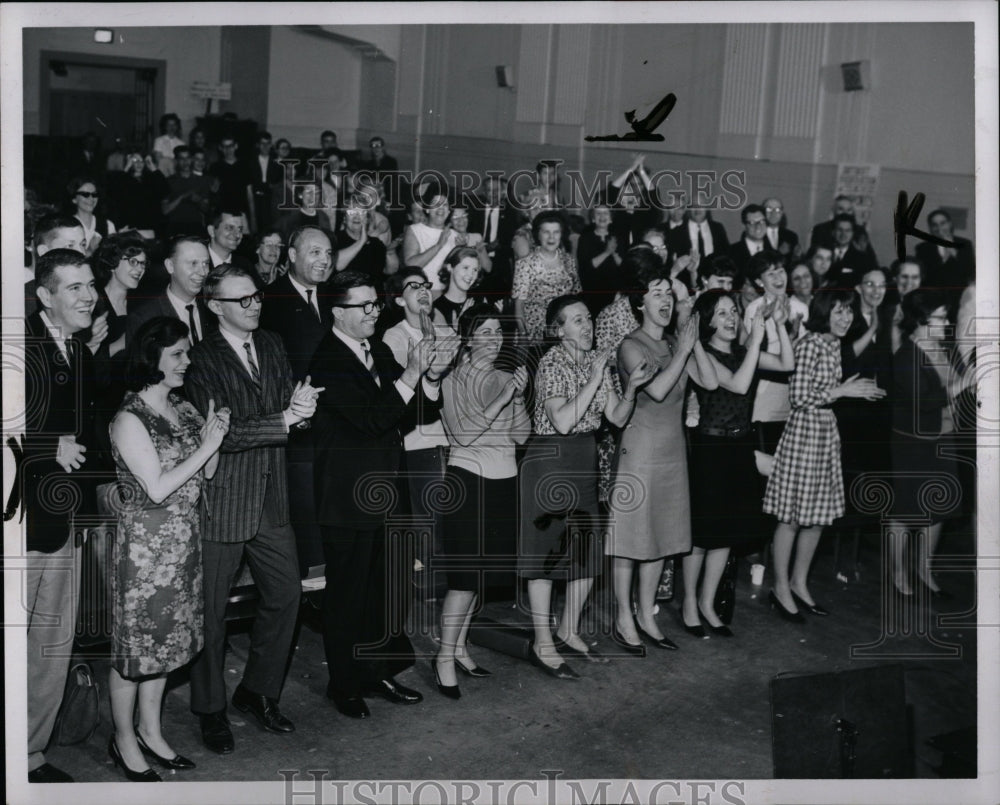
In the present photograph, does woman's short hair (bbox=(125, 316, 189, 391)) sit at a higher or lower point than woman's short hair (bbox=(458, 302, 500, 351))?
lower

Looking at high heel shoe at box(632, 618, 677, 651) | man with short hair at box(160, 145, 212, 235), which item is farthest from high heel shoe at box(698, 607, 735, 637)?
man with short hair at box(160, 145, 212, 235)

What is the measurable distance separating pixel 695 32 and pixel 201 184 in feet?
6.00

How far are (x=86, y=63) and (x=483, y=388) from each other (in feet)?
5.87

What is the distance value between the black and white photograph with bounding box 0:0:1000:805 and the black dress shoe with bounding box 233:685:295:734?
0.03m

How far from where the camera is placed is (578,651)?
16.1ft

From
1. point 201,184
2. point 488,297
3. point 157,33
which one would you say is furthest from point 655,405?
point 157,33

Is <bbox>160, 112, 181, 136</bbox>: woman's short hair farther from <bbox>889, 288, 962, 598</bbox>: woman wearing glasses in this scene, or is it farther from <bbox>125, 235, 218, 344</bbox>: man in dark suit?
<bbox>889, 288, 962, 598</bbox>: woman wearing glasses

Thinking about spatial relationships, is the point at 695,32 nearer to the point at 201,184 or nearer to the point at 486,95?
the point at 486,95

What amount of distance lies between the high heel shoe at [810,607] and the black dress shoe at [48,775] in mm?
2777

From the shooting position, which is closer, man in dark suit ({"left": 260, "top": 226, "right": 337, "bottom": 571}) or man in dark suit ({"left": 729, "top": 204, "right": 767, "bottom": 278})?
man in dark suit ({"left": 260, "top": 226, "right": 337, "bottom": 571})

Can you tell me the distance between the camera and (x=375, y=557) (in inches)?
187

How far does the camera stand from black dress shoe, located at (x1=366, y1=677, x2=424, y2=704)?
477 cm

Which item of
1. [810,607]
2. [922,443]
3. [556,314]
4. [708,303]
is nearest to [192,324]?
[556,314]

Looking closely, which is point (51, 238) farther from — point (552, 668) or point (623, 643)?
point (623, 643)
